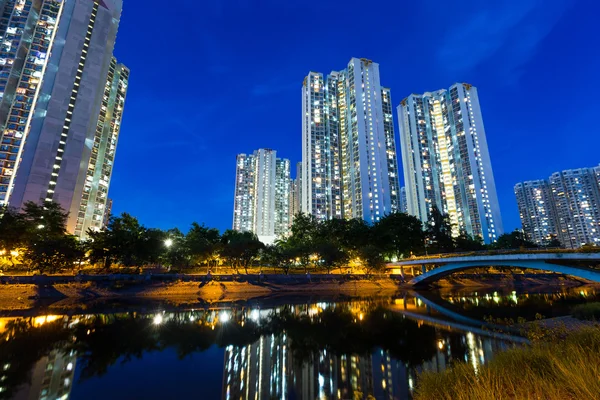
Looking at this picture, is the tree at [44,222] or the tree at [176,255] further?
the tree at [176,255]

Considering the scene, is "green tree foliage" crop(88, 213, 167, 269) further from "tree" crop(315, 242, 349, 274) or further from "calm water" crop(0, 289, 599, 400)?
"tree" crop(315, 242, 349, 274)

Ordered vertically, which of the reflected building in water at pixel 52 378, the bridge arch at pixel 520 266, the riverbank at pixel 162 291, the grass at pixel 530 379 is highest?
the bridge arch at pixel 520 266

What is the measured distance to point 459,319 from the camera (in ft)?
87.7

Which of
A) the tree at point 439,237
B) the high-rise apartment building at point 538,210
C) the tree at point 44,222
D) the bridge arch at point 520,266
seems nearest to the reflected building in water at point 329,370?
Result: the bridge arch at point 520,266

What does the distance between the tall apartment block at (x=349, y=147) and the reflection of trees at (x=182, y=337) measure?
109 m

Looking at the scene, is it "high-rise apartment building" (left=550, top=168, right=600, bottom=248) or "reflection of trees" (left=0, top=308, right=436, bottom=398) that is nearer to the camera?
"reflection of trees" (left=0, top=308, right=436, bottom=398)

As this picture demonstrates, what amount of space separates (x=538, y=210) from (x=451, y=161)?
89893mm

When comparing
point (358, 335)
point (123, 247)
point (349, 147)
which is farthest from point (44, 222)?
point (349, 147)

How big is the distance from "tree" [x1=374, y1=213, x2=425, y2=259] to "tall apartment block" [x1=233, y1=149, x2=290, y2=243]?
105 metres

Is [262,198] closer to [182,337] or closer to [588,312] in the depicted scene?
[182,337]

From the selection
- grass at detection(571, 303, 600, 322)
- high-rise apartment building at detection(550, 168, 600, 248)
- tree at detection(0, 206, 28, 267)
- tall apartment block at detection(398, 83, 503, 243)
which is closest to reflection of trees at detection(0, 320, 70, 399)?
tree at detection(0, 206, 28, 267)

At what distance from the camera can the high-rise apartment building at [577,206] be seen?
161 metres

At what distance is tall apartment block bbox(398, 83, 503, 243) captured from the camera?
457 feet

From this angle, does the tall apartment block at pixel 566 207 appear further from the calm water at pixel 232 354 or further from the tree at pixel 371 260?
the calm water at pixel 232 354
